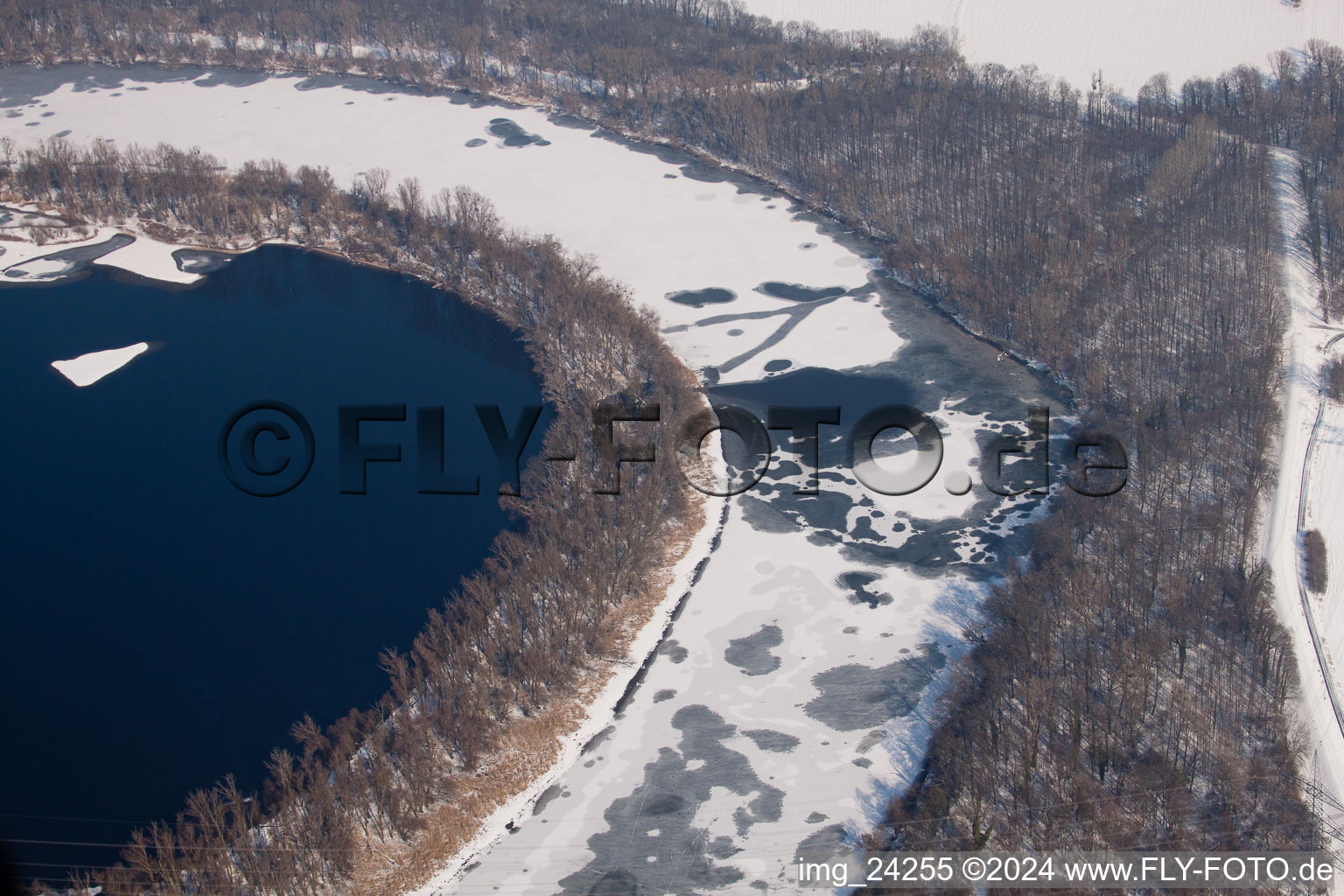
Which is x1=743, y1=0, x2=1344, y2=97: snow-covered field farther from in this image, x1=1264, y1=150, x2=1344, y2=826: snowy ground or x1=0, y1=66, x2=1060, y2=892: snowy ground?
x1=0, y1=66, x2=1060, y2=892: snowy ground

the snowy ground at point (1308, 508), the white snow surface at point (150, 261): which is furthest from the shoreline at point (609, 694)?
the white snow surface at point (150, 261)

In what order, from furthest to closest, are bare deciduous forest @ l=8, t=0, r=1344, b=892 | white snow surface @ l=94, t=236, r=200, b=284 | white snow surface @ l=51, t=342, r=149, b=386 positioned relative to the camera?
white snow surface @ l=94, t=236, r=200, b=284 < white snow surface @ l=51, t=342, r=149, b=386 < bare deciduous forest @ l=8, t=0, r=1344, b=892

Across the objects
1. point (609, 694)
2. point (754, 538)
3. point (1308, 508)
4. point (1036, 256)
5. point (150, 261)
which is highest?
point (1036, 256)

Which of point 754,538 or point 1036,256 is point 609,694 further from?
point 1036,256

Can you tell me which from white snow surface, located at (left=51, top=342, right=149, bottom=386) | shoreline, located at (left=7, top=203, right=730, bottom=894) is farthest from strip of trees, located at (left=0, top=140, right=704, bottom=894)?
white snow surface, located at (left=51, top=342, right=149, bottom=386)

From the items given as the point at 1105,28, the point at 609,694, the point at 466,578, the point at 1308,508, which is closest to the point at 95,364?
the point at 466,578

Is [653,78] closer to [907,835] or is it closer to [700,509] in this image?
[700,509]
